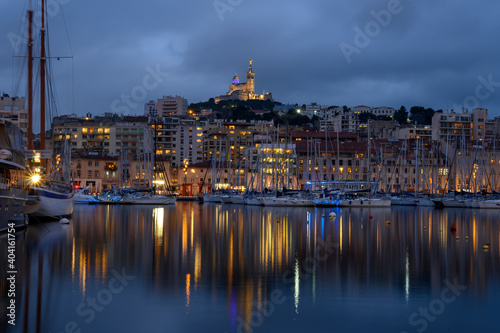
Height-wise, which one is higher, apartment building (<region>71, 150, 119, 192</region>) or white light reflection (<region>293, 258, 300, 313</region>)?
apartment building (<region>71, 150, 119, 192</region>)

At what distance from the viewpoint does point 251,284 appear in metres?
21.8

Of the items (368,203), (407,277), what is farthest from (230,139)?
(407,277)

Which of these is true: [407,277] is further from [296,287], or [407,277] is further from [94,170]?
[94,170]

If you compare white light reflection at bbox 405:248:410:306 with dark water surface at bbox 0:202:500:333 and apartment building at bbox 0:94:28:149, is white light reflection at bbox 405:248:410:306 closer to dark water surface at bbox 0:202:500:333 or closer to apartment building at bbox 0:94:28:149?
dark water surface at bbox 0:202:500:333

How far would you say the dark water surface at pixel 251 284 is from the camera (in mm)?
16781

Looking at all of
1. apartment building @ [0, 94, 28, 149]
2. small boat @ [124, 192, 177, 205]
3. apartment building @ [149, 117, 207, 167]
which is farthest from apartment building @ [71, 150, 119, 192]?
small boat @ [124, 192, 177, 205]

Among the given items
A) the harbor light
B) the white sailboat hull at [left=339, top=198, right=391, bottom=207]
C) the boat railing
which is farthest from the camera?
the white sailboat hull at [left=339, top=198, right=391, bottom=207]

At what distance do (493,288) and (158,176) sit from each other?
126m

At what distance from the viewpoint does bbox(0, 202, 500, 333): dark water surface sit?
55.1 ft

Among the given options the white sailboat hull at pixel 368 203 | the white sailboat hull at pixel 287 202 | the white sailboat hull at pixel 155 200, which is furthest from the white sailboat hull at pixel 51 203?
the white sailboat hull at pixel 368 203

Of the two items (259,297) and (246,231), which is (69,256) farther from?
(246,231)

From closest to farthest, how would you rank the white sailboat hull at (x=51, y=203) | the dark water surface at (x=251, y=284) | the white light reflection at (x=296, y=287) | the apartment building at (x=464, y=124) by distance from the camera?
the dark water surface at (x=251, y=284) < the white light reflection at (x=296, y=287) < the white sailboat hull at (x=51, y=203) < the apartment building at (x=464, y=124)

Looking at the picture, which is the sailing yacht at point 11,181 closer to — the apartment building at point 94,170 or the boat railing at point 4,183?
the boat railing at point 4,183

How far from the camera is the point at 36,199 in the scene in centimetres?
4591
